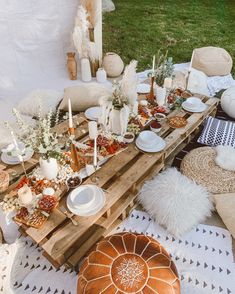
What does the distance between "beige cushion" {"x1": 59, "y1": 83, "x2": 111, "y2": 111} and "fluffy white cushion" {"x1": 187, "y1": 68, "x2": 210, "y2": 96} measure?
148cm

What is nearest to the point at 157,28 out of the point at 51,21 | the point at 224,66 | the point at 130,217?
the point at 224,66

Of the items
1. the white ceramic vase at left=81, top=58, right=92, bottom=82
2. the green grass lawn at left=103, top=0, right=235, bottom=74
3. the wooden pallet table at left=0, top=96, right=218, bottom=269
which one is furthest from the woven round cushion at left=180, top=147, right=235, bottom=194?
the green grass lawn at left=103, top=0, right=235, bottom=74

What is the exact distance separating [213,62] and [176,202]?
10.6 feet

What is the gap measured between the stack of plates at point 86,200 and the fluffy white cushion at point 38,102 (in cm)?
159

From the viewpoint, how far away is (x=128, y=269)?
1803 mm

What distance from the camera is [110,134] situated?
2717 millimetres

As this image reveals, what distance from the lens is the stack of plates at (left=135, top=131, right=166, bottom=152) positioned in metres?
2.64

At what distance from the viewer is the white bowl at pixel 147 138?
8.71 ft

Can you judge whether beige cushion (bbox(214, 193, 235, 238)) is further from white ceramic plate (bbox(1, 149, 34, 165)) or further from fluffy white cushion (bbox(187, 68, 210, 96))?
fluffy white cushion (bbox(187, 68, 210, 96))

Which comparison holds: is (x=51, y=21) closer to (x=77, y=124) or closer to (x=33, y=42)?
(x=33, y=42)

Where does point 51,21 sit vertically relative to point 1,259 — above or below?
above

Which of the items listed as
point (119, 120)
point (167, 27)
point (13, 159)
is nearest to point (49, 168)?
point (13, 159)

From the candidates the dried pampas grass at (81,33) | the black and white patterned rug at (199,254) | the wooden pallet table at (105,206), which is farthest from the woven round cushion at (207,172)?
the dried pampas grass at (81,33)

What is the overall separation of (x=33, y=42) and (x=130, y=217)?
3.31 m
